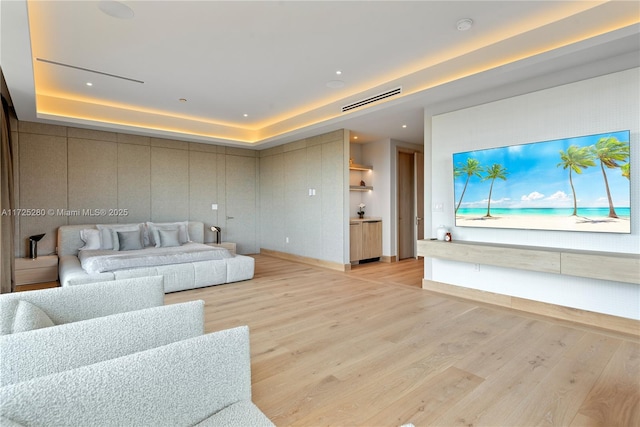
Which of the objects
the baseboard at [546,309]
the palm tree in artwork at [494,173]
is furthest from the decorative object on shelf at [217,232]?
the palm tree in artwork at [494,173]

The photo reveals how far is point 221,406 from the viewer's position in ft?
3.80

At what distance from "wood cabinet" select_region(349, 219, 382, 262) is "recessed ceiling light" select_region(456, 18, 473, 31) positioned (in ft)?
12.3

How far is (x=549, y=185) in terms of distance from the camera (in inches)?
142

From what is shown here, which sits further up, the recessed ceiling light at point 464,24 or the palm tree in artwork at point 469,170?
the recessed ceiling light at point 464,24

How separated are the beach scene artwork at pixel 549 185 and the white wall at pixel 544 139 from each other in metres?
0.10

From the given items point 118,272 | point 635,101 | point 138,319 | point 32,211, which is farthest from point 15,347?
point 32,211

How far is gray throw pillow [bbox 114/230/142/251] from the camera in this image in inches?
223

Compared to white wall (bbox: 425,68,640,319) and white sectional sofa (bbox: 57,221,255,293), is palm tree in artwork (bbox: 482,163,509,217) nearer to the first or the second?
white wall (bbox: 425,68,640,319)

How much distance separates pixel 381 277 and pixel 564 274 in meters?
2.68

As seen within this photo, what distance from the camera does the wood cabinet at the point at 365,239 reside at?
6488 millimetres

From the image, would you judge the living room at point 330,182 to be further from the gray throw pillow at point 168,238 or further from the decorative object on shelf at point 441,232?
the gray throw pillow at point 168,238

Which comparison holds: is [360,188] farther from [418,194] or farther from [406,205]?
[418,194]

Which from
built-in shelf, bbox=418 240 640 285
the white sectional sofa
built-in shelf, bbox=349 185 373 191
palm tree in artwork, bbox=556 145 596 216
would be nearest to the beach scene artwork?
palm tree in artwork, bbox=556 145 596 216

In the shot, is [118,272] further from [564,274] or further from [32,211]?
[564,274]
